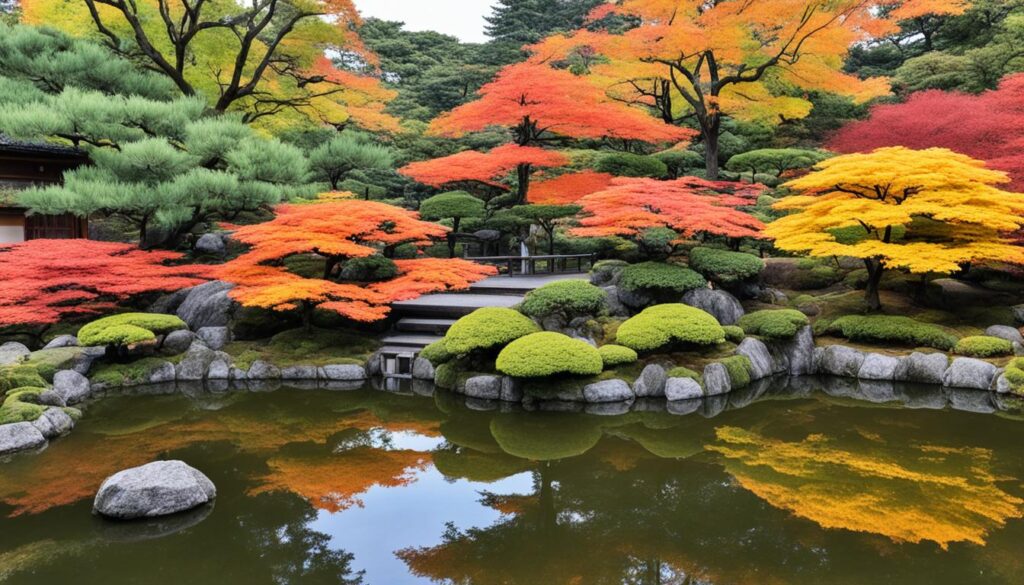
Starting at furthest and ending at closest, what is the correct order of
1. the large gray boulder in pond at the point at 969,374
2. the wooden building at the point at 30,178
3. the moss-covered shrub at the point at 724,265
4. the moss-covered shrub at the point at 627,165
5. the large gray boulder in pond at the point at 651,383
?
the moss-covered shrub at the point at 627,165 < the wooden building at the point at 30,178 < the moss-covered shrub at the point at 724,265 < the large gray boulder in pond at the point at 969,374 < the large gray boulder in pond at the point at 651,383

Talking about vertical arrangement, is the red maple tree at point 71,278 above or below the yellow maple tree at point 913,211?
below

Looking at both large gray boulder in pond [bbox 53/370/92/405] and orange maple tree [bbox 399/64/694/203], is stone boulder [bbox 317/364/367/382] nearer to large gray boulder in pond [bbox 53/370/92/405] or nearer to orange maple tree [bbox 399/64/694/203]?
large gray boulder in pond [bbox 53/370/92/405]

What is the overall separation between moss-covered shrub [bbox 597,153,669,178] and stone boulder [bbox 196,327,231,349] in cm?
975

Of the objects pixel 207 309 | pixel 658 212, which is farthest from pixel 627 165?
pixel 207 309

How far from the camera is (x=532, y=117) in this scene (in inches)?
579

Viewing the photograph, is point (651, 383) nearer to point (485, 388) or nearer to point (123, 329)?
point (485, 388)

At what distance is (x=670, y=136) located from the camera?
15414mm

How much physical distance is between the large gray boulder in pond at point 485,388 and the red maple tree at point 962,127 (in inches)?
399

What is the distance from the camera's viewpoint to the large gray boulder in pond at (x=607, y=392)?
8.70 metres

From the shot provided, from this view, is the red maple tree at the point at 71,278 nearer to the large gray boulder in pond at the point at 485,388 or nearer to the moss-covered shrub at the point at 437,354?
the moss-covered shrub at the point at 437,354

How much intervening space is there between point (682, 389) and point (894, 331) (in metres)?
4.22

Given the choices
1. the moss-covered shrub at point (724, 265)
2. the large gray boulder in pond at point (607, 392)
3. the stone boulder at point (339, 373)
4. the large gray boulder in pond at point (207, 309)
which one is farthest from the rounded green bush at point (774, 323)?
the large gray boulder in pond at point (207, 309)

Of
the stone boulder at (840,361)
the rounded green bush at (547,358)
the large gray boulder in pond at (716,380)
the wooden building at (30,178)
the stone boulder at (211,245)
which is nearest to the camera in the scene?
the rounded green bush at (547,358)

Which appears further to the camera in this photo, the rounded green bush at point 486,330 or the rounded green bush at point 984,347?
the rounded green bush at point 984,347
